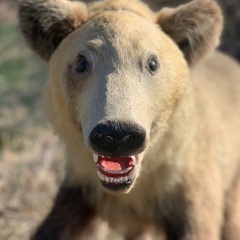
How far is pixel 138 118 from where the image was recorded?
4188 mm

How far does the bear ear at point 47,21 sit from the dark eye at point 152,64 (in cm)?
49

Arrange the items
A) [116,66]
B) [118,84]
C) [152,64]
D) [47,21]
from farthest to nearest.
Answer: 1. [47,21]
2. [152,64]
3. [116,66]
4. [118,84]

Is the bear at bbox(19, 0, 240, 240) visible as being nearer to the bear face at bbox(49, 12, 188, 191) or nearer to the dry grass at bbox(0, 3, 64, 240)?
the bear face at bbox(49, 12, 188, 191)

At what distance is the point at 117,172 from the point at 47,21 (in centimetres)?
102

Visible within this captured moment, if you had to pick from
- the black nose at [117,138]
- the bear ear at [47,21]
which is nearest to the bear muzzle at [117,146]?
the black nose at [117,138]

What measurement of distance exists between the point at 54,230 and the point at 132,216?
0.44 meters

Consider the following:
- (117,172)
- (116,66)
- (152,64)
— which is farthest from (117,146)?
(152,64)

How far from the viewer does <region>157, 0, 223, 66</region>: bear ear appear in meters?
5.00

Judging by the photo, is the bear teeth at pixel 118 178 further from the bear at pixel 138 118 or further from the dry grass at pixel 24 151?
the dry grass at pixel 24 151

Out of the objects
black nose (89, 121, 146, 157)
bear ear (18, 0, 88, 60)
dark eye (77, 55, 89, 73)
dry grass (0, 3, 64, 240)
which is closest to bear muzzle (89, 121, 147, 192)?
black nose (89, 121, 146, 157)

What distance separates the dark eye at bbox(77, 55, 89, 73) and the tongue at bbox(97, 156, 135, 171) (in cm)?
48

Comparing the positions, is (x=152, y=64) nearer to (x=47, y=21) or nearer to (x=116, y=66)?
(x=116, y=66)

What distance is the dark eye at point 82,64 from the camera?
4605 millimetres

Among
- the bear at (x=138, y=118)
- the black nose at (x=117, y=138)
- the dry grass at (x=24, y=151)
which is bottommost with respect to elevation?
the dry grass at (x=24, y=151)
